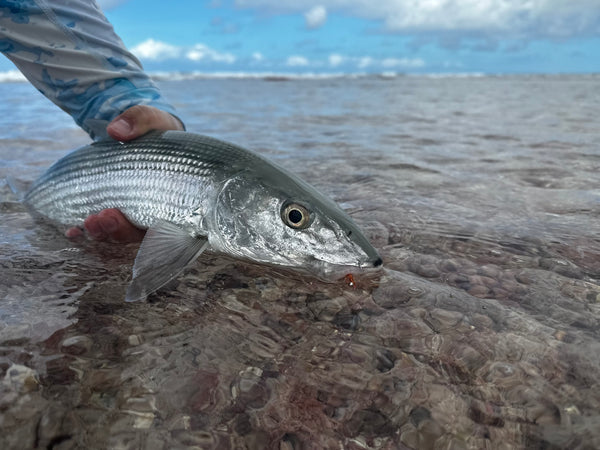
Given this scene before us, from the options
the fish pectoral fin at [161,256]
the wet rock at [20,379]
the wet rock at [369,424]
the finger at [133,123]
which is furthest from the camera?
the finger at [133,123]

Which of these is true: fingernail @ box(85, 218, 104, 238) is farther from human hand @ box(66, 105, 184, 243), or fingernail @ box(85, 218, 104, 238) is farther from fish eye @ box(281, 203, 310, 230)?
fish eye @ box(281, 203, 310, 230)

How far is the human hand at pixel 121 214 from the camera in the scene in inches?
113

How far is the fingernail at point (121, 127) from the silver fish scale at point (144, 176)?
8cm

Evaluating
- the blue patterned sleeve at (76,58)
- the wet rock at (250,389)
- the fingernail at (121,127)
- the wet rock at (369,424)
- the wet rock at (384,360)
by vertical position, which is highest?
the blue patterned sleeve at (76,58)

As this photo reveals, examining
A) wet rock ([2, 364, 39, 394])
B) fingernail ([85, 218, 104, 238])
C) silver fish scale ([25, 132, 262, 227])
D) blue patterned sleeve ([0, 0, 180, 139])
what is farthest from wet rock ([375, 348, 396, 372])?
blue patterned sleeve ([0, 0, 180, 139])

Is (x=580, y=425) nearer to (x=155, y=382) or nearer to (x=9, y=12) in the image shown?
(x=155, y=382)

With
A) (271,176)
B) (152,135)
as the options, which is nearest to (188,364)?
(271,176)

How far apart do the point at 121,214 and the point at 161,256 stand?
756 millimetres

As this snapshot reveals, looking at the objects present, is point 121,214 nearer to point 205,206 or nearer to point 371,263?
point 205,206

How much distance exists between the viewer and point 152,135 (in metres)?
2.99

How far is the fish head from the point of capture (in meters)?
2.18

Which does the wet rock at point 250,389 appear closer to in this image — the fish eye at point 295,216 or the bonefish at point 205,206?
the bonefish at point 205,206

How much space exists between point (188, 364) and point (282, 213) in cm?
92

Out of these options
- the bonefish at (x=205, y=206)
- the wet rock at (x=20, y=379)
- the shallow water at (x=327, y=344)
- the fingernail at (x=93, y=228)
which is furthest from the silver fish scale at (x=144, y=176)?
the wet rock at (x=20, y=379)
